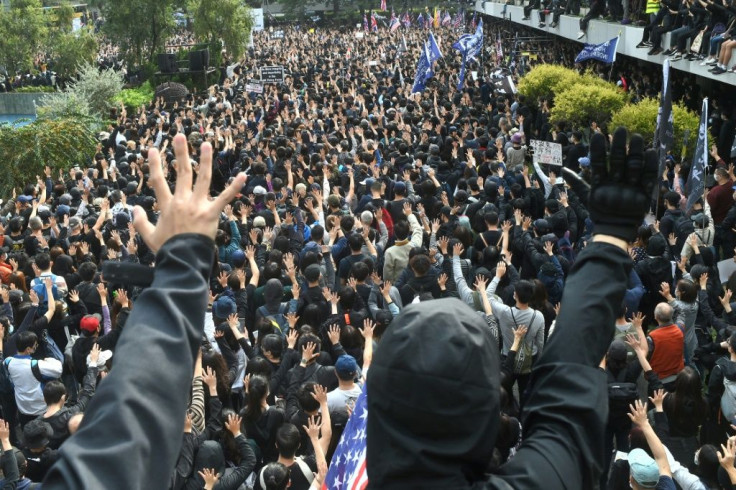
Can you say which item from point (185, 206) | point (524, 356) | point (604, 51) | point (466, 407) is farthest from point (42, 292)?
point (604, 51)

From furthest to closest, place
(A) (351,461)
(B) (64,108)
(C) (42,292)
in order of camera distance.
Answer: (B) (64,108), (C) (42,292), (A) (351,461)

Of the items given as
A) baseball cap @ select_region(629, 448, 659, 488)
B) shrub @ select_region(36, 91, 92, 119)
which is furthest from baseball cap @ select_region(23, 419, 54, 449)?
shrub @ select_region(36, 91, 92, 119)

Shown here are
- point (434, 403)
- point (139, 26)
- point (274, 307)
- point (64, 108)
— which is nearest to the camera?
point (434, 403)

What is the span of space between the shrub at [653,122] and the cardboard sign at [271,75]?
32.2 feet

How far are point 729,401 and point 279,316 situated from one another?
146 inches

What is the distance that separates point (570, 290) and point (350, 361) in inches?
150

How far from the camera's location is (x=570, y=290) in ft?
5.27

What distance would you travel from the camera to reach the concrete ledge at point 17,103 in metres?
34.5

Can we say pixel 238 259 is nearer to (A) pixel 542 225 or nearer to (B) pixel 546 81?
(A) pixel 542 225

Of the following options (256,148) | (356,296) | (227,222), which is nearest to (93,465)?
(356,296)

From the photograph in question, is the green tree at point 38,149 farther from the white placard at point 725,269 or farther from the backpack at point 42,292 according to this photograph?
the white placard at point 725,269

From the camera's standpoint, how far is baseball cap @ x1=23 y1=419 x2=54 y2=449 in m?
5.31

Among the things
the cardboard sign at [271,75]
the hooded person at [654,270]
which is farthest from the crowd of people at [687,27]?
the cardboard sign at [271,75]

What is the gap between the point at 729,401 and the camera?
570 cm
